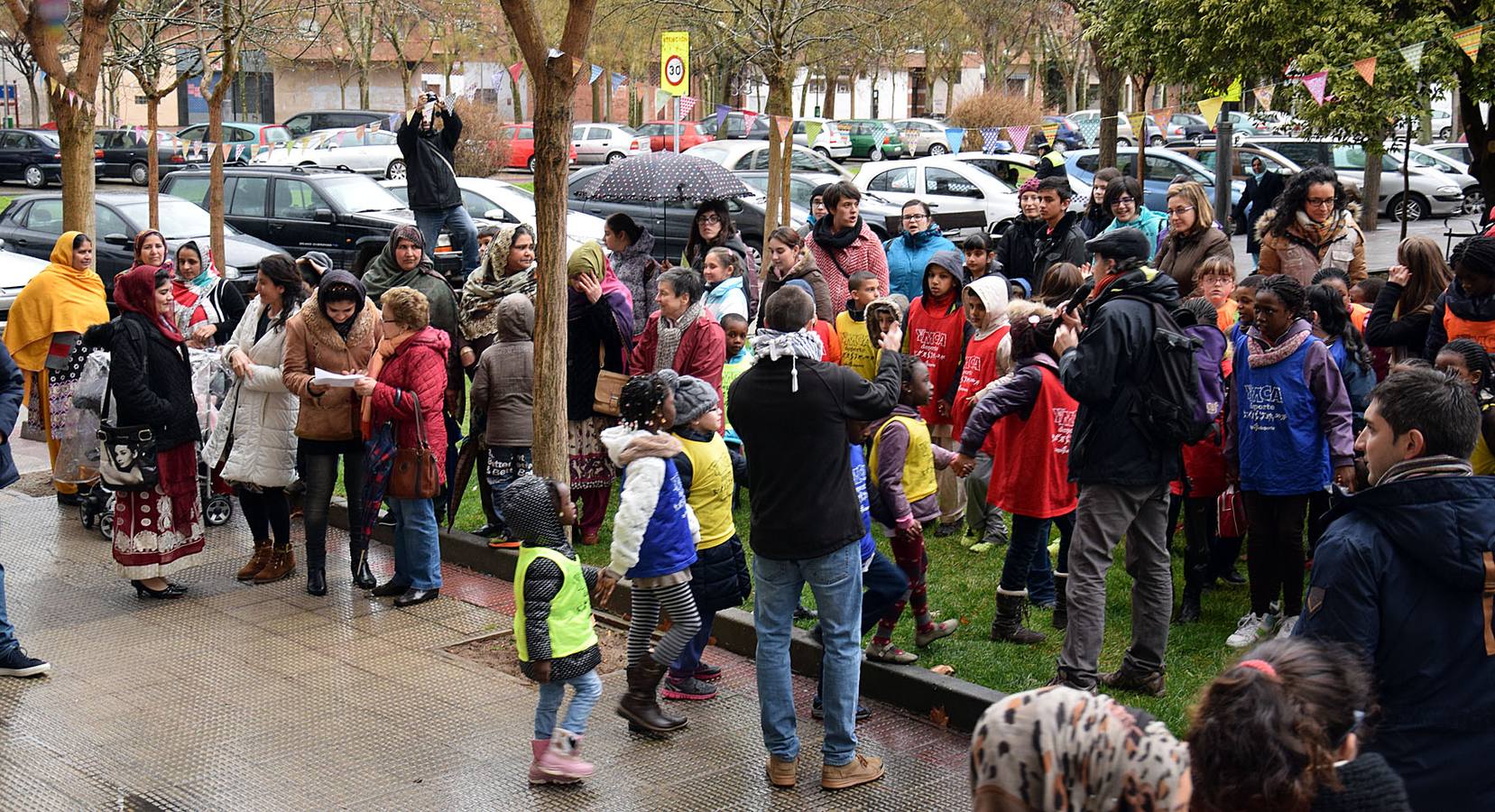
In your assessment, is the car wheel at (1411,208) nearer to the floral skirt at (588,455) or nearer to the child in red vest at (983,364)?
the child in red vest at (983,364)

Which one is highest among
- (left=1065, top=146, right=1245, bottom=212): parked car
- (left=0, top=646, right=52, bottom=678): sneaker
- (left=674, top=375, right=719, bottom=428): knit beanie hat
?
(left=1065, top=146, right=1245, bottom=212): parked car

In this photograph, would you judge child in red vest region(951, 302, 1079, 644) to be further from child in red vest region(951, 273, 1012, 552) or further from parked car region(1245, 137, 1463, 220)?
parked car region(1245, 137, 1463, 220)

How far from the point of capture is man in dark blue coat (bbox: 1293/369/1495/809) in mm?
3619

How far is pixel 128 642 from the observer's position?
25.1 ft

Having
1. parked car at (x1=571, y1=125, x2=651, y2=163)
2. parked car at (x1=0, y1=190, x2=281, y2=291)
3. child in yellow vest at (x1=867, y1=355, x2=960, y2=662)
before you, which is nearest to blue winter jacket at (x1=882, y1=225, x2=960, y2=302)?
child in yellow vest at (x1=867, y1=355, x2=960, y2=662)

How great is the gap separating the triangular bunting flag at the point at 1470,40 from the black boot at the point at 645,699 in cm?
1001

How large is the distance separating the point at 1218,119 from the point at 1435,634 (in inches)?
590

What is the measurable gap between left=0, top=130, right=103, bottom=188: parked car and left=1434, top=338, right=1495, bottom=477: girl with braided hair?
123ft

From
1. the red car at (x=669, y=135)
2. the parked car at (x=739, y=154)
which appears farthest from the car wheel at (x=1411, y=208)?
the red car at (x=669, y=135)

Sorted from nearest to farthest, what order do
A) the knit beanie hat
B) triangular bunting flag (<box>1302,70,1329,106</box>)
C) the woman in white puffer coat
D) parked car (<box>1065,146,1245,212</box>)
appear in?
the knit beanie hat < the woman in white puffer coat < triangular bunting flag (<box>1302,70,1329,106</box>) < parked car (<box>1065,146,1245,212</box>)

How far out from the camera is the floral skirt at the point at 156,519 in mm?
8266

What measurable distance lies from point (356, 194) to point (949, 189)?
390 inches

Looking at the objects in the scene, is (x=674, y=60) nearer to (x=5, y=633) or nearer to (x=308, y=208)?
(x=308, y=208)

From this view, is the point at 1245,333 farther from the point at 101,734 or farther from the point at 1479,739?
the point at 101,734
